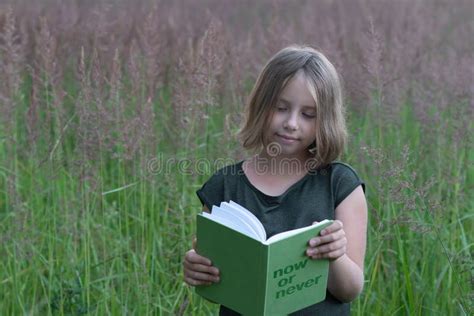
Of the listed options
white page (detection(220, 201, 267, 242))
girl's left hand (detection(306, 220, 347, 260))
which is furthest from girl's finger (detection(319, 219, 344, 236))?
white page (detection(220, 201, 267, 242))

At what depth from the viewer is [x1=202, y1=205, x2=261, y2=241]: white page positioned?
199 centimetres

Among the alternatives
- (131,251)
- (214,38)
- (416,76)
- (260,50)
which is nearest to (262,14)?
(260,50)

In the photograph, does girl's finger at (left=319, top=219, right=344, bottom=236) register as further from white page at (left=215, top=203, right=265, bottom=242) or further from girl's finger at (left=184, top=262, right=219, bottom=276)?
girl's finger at (left=184, top=262, right=219, bottom=276)

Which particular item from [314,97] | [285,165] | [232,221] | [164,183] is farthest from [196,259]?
[164,183]

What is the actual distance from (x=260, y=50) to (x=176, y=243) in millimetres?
2134

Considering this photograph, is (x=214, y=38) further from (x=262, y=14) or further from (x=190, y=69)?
(x=262, y=14)

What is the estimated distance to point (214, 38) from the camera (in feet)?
11.8

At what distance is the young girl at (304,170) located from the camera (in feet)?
7.42

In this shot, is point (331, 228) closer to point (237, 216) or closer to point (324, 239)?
point (324, 239)

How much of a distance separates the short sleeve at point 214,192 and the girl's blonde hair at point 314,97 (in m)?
0.16

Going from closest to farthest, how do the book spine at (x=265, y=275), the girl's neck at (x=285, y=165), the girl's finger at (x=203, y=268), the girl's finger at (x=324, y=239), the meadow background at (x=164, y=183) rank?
1. the book spine at (x=265, y=275)
2. the girl's finger at (x=324, y=239)
3. the girl's finger at (x=203, y=268)
4. the girl's neck at (x=285, y=165)
5. the meadow background at (x=164, y=183)

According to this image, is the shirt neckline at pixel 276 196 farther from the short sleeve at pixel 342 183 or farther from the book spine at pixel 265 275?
the book spine at pixel 265 275

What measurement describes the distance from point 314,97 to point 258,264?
560 mm

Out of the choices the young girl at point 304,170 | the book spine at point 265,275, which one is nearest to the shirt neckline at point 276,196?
the young girl at point 304,170
